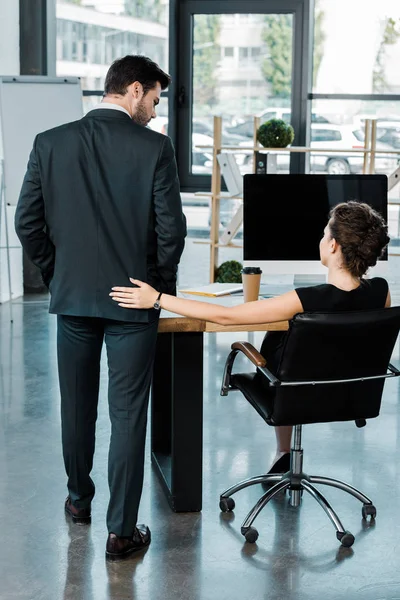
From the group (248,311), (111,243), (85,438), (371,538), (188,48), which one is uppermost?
(188,48)

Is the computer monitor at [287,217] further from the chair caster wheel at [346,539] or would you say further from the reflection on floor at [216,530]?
the chair caster wheel at [346,539]

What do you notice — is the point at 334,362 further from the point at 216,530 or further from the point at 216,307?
the point at 216,530

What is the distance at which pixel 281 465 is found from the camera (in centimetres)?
372

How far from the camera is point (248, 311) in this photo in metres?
2.98

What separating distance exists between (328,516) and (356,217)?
A: 1086 millimetres

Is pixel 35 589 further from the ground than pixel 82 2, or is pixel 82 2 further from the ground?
pixel 82 2

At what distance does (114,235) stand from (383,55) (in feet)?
19.8

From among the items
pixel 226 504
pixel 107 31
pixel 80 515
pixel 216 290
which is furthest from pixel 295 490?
pixel 107 31

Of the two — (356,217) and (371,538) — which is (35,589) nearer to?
(371,538)

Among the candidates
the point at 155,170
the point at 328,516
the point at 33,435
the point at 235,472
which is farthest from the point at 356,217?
the point at 33,435

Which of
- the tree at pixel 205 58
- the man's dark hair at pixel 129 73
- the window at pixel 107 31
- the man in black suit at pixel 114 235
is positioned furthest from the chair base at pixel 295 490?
the window at pixel 107 31

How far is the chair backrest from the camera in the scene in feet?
9.34

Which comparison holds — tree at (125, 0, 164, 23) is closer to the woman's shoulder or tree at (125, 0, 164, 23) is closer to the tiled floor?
the tiled floor

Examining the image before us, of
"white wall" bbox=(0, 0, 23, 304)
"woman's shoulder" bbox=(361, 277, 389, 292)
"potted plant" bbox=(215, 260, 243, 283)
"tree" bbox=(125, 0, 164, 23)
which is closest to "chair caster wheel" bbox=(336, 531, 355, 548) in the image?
"woman's shoulder" bbox=(361, 277, 389, 292)
